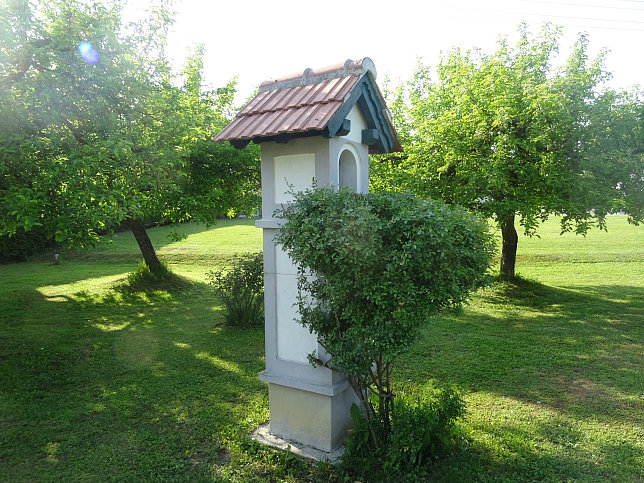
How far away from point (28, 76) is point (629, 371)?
1167cm

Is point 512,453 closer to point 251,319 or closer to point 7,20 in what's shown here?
point 251,319

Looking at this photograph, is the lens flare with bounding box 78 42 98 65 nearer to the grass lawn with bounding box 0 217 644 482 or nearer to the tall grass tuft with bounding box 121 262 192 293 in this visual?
the grass lawn with bounding box 0 217 644 482

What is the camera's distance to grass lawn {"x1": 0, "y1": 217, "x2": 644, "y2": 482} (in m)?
4.91

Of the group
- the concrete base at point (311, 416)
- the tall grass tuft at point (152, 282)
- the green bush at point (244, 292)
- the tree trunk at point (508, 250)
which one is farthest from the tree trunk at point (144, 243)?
the tree trunk at point (508, 250)

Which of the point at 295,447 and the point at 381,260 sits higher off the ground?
the point at 381,260

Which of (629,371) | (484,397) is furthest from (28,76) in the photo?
(629,371)

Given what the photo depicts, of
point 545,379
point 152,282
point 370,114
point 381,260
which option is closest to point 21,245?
point 152,282

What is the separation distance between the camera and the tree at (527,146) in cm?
1070

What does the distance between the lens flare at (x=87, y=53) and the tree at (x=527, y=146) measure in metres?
8.07

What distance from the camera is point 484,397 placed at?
261 inches

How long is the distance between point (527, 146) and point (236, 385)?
29.2 ft

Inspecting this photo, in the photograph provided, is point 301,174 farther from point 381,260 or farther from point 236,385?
point 236,385

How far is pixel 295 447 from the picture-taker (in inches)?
205

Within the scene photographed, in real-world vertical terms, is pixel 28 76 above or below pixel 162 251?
above
